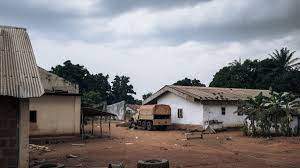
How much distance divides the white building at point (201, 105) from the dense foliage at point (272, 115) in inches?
219

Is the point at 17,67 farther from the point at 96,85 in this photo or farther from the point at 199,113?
the point at 96,85

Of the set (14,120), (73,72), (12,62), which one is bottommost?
(14,120)

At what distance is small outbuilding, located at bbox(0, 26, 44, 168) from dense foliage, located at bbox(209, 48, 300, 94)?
2015 inches

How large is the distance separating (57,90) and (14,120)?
1494 cm

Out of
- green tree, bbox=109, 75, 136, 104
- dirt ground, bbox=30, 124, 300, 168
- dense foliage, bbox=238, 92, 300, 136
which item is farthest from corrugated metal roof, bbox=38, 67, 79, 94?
green tree, bbox=109, 75, 136, 104

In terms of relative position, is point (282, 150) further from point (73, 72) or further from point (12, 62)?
point (73, 72)

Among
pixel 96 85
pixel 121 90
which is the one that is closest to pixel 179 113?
pixel 96 85

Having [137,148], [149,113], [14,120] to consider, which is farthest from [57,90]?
[14,120]

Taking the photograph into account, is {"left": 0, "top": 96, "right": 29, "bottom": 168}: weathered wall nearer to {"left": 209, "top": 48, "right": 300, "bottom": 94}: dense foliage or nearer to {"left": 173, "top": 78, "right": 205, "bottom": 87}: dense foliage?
{"left": 209, "top": 48, "right": 300, "bottom": 94}: dense foliage

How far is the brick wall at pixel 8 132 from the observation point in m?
13.2

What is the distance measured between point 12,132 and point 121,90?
73.1 m

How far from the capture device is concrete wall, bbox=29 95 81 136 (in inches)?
1065

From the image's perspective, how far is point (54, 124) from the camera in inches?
1086

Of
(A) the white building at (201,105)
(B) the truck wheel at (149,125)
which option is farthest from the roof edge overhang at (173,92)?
(B) the truck wheel at (149,125)
